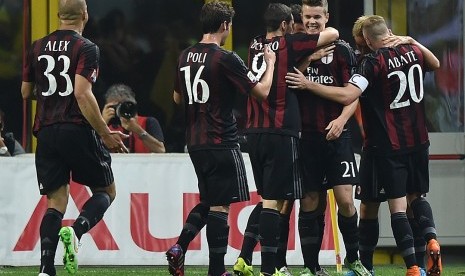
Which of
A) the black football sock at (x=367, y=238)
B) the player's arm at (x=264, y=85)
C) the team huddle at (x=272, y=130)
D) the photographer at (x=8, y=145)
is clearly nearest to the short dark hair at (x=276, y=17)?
the team huddle at (x=272, y=130)

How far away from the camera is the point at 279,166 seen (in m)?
9.58

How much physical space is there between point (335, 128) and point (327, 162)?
37 centimetres

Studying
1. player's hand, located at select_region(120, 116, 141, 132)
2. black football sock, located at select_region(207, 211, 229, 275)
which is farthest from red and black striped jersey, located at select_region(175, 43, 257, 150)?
player's hand, located at select_region(120, 116, 141, 132)

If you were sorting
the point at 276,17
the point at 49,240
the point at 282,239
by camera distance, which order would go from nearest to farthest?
the point at 49,240 → the point at 276,17 → the point at 282,239

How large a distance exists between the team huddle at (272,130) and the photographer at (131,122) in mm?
2364

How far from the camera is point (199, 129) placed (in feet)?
31.4

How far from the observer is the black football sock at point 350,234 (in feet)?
33.4

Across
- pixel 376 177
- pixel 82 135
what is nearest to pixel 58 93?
pixel 82 135

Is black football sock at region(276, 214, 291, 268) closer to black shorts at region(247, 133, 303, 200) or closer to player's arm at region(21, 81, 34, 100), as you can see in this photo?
black shorts at region(247, 133, 303, 200)

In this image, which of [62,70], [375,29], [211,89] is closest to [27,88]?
[62,70]

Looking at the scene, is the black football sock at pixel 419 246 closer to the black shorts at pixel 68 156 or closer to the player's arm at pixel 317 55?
the player's arm at pixel 317 55

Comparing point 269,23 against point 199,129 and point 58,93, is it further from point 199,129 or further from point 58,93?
point 58,93

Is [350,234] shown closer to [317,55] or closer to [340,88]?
[340,88]

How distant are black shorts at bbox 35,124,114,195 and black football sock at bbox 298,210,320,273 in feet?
4.91
